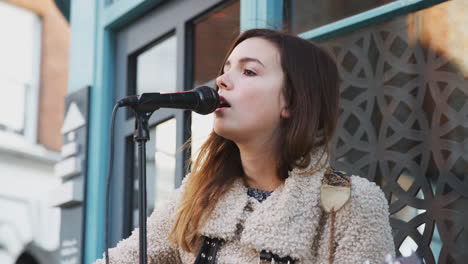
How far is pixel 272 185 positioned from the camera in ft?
7.45

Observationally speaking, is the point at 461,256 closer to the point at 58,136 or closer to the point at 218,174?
the point at 218,174

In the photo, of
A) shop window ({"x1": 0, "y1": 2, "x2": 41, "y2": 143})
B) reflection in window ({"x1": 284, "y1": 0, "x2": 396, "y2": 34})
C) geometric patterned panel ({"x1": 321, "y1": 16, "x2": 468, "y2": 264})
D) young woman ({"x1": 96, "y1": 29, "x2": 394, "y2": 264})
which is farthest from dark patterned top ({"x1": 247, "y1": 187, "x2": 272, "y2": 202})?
shop window ({"x1": 0, "y1": 2, "x2": 41, "y2": 143})

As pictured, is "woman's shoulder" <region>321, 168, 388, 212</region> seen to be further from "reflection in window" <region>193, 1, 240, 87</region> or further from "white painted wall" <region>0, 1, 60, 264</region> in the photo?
"white painted wall" <region>0, 1, 60, 264</region>

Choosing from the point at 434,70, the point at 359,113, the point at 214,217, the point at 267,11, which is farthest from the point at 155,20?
the point at 214,217

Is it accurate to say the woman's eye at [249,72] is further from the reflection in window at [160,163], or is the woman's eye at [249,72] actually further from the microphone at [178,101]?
the reflection in window at [160,163]

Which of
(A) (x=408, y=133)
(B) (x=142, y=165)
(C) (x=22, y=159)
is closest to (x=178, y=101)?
(B) (x=142, y=165)

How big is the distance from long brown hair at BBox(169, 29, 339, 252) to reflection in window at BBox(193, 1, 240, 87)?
139 centimetres

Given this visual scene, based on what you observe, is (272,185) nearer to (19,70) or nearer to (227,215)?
(227,215)

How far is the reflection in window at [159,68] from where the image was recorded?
4.13 meters

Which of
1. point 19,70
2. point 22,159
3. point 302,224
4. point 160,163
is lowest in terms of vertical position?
point 302,224

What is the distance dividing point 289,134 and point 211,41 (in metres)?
1.77

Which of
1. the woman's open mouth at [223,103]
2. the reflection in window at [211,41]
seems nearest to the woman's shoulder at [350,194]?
the woman's open mouth at [223,103]

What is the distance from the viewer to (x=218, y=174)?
7.64 ft

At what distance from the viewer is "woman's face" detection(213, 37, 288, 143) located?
2.14 meters
